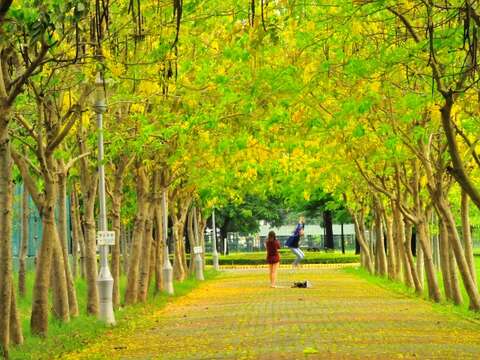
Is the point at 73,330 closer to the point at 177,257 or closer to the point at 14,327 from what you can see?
the point at 14,327

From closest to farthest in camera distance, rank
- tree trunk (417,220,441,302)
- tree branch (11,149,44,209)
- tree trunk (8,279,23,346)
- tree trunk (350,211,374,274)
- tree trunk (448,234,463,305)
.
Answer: tree trunk (8,279,23,346) → tree branch (11,149,44,209) → tree trunk (448,234,463,305) → tree trunk (417,220,441,302) → tree trunk (350,211,374,274)

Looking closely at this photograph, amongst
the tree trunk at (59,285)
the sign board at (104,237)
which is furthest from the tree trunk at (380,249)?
the tree trunk at (59,285)

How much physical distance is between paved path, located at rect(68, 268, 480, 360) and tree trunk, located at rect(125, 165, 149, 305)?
1262mm

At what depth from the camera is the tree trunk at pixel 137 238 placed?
2766 cm

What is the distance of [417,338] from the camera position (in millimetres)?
16547

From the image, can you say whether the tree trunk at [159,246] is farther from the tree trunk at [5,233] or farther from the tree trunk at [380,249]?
the tree trunk at [5,233]

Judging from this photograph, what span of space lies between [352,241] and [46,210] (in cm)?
9910

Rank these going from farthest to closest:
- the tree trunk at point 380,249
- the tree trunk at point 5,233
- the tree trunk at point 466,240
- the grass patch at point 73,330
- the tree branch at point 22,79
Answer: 1. the tree trunk at point 380,249
2. the tree trunk at point 466,240
3. the grass patch at point 73,330
4. the tree trunk at point 5,233
5. the tree branch at point 22,79

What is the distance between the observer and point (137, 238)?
28.4m

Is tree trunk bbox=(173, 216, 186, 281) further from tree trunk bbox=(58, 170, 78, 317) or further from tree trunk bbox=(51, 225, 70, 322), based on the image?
tree trunk bbox=(51, 225, 70, 322)

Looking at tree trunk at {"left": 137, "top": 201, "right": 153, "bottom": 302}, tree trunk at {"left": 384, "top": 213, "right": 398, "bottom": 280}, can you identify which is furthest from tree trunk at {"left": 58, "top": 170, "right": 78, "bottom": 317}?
tree trunk at {"left": 384, "top": 213, "right": 398, "bottom": 280}

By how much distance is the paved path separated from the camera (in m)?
14.8

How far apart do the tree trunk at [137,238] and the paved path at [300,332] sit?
1262 mm

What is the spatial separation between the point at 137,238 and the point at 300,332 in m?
11.3
